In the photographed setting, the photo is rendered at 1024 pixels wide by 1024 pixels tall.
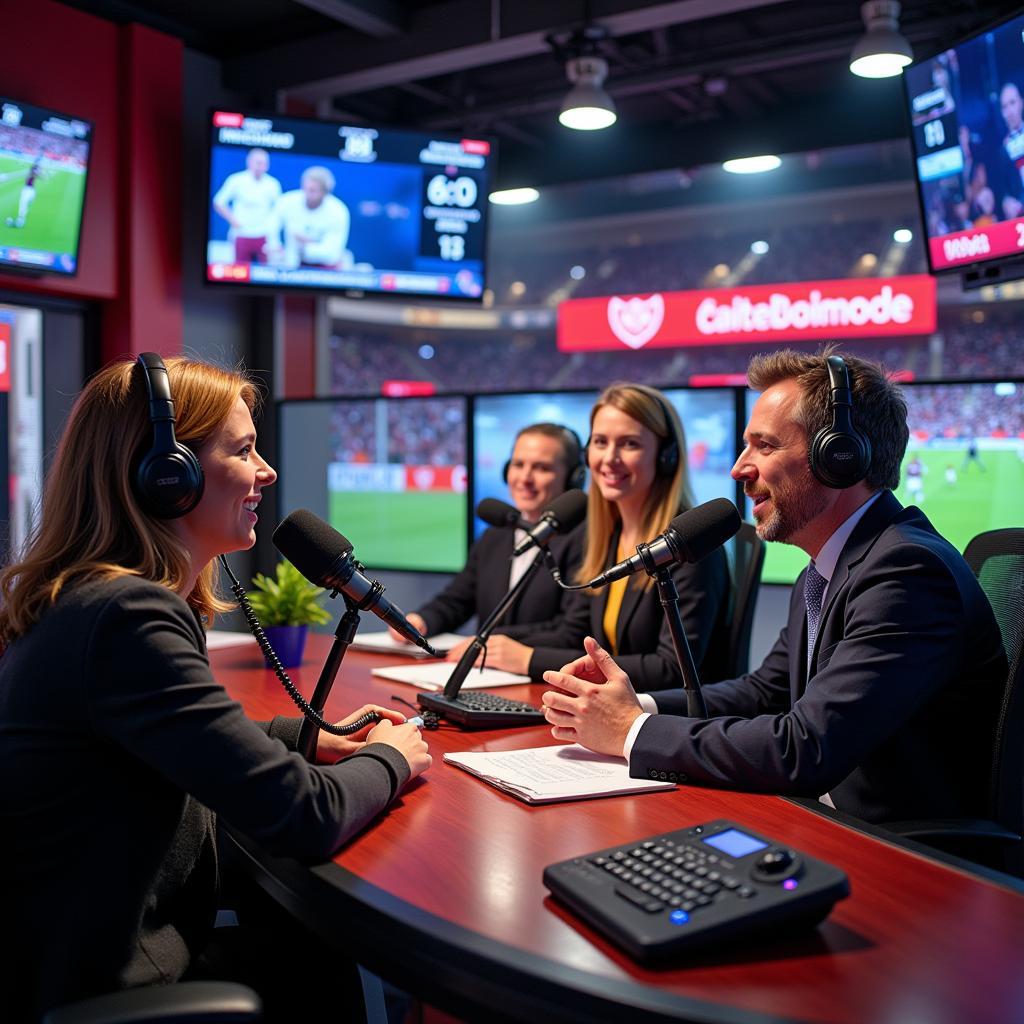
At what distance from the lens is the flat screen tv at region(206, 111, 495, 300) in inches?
180

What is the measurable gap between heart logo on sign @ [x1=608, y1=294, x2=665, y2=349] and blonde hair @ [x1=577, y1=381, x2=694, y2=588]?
577 cm

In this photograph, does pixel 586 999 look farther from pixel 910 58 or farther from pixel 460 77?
pixel 460 77

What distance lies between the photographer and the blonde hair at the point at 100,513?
129 centimetres

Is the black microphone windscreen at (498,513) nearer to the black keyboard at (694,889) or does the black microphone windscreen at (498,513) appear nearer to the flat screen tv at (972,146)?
the black keyboard at (694,889)

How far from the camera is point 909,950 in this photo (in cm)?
102

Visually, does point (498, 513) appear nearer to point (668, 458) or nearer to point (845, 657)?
point (668, 458)

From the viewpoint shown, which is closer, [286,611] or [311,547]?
[311,547]

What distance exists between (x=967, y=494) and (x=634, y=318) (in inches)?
220

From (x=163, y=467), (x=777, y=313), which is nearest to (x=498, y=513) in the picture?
(x=163, y=467)

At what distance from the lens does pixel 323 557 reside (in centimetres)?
151

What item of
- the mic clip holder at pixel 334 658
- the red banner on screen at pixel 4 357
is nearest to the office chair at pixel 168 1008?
the mic clip holder at pixel 334 658

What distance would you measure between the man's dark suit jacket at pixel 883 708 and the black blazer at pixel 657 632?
2.15 ft

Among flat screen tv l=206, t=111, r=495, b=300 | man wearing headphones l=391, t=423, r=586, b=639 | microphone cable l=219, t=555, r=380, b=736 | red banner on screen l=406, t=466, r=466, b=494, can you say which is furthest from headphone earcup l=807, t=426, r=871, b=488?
red banner on screen l=406, t=466, r=466, b=494

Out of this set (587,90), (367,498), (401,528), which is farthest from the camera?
(367,498)
